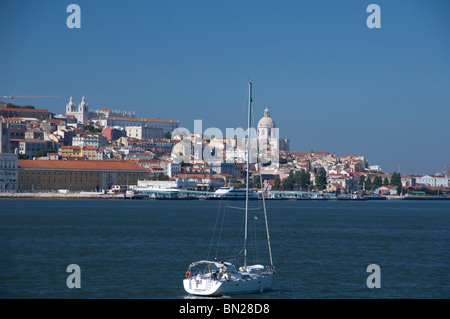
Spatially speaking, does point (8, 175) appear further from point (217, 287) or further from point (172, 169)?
point (217, 287)

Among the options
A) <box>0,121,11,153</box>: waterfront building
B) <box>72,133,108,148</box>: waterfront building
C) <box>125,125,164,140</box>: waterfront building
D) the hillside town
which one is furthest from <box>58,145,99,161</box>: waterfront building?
<box>125,125,164,140</box>: waterfront building

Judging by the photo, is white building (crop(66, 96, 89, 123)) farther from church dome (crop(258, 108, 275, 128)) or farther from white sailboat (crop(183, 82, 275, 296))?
white sailboat (crop(183, 82, 275, 296))

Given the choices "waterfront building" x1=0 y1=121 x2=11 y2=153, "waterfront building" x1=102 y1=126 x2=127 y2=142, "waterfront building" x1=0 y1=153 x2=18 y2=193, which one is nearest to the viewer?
"waterfront building" x1=0 y1=153 x2=18 y2=193

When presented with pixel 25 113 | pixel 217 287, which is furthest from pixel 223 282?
pixel 25 113

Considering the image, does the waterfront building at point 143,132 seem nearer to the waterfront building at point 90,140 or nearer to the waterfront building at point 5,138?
the waterfront building at point 90,140

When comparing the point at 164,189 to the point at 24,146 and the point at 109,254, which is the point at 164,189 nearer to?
the point at 24,146
